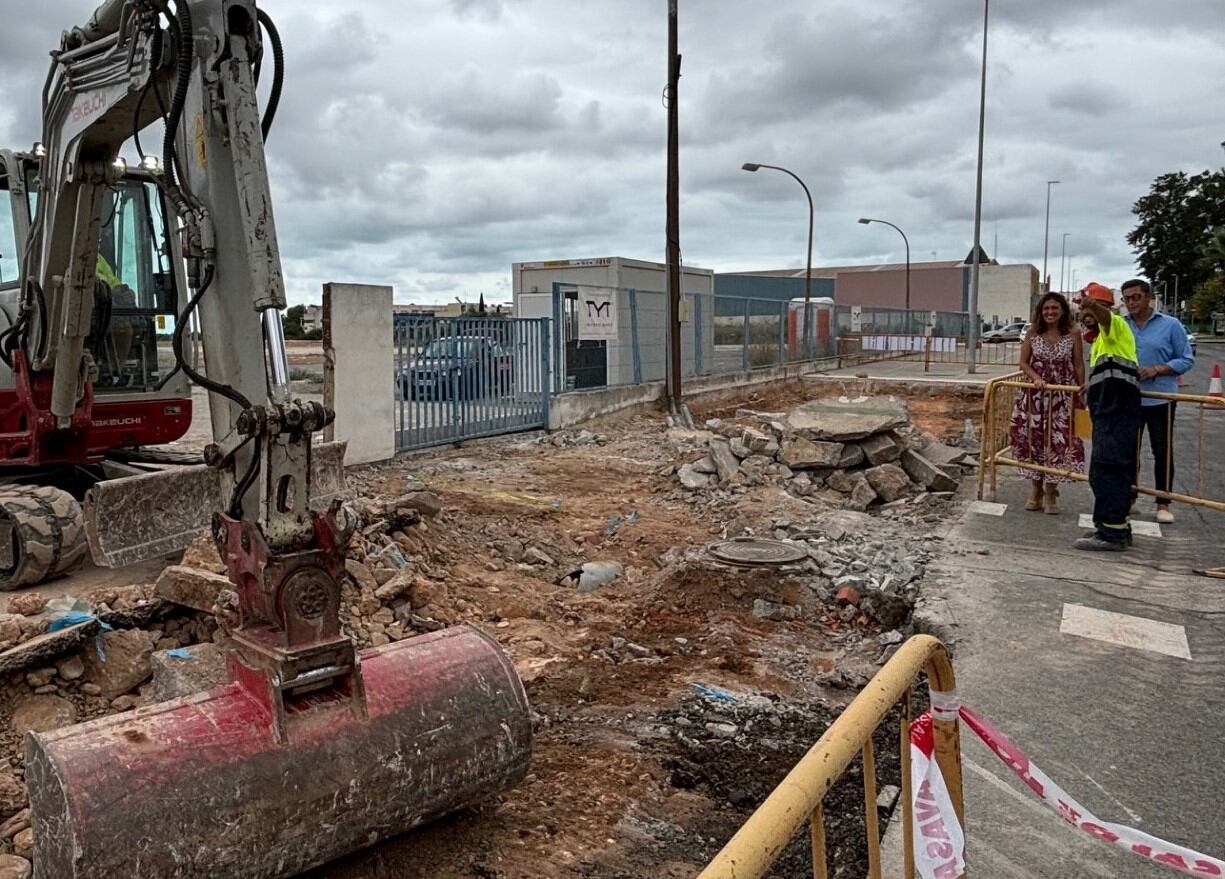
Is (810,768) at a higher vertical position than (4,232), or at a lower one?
lower

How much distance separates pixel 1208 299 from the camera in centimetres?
7806

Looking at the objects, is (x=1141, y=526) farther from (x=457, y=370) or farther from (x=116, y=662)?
(x=457, y=370)

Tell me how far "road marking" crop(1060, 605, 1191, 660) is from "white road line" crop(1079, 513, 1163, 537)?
92.2 inches

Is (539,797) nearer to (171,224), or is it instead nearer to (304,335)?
(171,224)

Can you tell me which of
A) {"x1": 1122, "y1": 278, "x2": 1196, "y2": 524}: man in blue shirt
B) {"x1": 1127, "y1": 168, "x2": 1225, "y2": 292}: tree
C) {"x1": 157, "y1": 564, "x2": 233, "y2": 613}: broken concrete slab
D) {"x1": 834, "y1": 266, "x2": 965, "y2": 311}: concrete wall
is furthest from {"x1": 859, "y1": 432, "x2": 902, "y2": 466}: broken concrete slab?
{"x1": 1127, "y1": 168, "x2": 1225, "y2": 292}: tree

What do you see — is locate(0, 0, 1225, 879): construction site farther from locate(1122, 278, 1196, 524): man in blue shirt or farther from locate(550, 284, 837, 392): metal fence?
locate(550, 284, 837, 392): metal fence

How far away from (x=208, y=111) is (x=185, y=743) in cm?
209

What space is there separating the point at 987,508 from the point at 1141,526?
4.08 feet

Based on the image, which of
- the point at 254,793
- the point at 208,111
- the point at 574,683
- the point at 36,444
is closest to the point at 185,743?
the point at 254,793

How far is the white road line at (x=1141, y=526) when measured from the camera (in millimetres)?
7605

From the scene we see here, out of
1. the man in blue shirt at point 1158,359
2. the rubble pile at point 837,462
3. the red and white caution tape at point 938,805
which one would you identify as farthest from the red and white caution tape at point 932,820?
the rubble pile at point 837,462

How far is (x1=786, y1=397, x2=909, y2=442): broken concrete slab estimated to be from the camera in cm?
1006

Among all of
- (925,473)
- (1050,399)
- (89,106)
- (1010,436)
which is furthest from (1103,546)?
(89,106)

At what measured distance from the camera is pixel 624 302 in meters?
16.8
